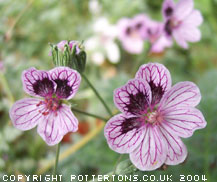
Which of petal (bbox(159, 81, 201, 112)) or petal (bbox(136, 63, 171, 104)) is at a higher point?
petal (bbox(136, 63, 171, 104))

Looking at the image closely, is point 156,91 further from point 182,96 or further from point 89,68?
point 89,68

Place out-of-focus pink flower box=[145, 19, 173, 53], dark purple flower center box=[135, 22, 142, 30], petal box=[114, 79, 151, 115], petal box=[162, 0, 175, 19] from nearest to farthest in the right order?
1. petal box=[114, 79, 151, 115]
2. petal box=[162, 0, 175, 19]
3. out-of-focus pink flower box=[145, 19, 173, 53]
4. dark purple flower center box=[135, 22, 142, 30]

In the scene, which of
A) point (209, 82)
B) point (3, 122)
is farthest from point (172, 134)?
point (3, 122)

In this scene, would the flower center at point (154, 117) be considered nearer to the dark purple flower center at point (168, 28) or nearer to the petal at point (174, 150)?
the petal at point (174, 150)

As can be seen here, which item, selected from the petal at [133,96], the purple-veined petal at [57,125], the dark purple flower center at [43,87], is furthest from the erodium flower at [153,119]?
the dark purple flower center at [43,87]

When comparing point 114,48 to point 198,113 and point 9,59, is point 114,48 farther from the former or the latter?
point 198,113

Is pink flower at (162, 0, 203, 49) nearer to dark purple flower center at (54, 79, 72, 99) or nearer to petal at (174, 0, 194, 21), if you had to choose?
petal at (174, 0, 194, 21)

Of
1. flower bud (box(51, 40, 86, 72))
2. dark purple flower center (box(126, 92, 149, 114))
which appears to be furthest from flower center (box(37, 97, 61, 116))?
dark purple flower center (box(126, 92, 149, 114))
